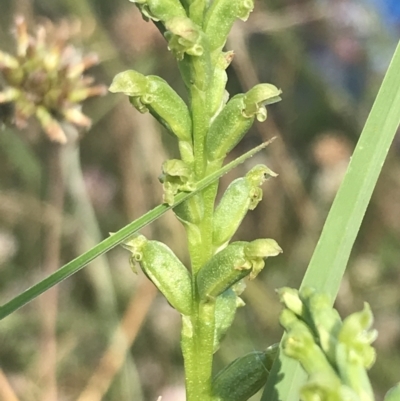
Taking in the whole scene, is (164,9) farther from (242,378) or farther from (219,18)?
(242,378)

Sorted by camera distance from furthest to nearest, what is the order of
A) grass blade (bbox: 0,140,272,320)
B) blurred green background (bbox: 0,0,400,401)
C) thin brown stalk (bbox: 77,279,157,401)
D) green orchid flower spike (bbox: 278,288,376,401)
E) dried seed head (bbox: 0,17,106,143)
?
blurred green background (bbox: 0,0,400,401) < thin brown stalk (bbox: 77,279,157,401) < dried seed head (bbox: 0,17,106,143) < grass blade (bbox: 0,140,272,320) < green orchid flower spike (bbox: 278,288,376,401)

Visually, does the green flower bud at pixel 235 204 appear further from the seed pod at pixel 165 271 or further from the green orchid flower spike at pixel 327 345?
the green orchid flower spike at pixel 327 345

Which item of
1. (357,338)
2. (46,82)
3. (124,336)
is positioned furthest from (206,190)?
(124,336)

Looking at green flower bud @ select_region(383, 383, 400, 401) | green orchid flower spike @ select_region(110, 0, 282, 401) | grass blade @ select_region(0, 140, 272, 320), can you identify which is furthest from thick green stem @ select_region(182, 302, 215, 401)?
green flower bud @ select_region(383, 383, 400, 401)

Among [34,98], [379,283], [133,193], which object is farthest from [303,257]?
[34,98]

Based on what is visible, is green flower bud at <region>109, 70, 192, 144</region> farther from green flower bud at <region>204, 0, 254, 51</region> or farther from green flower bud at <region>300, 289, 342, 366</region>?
green flower bud at <region>300, 289, 342, 366</region>

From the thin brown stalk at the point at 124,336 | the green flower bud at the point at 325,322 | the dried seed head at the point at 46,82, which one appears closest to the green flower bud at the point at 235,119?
the green flower bud at the point at 325,322
